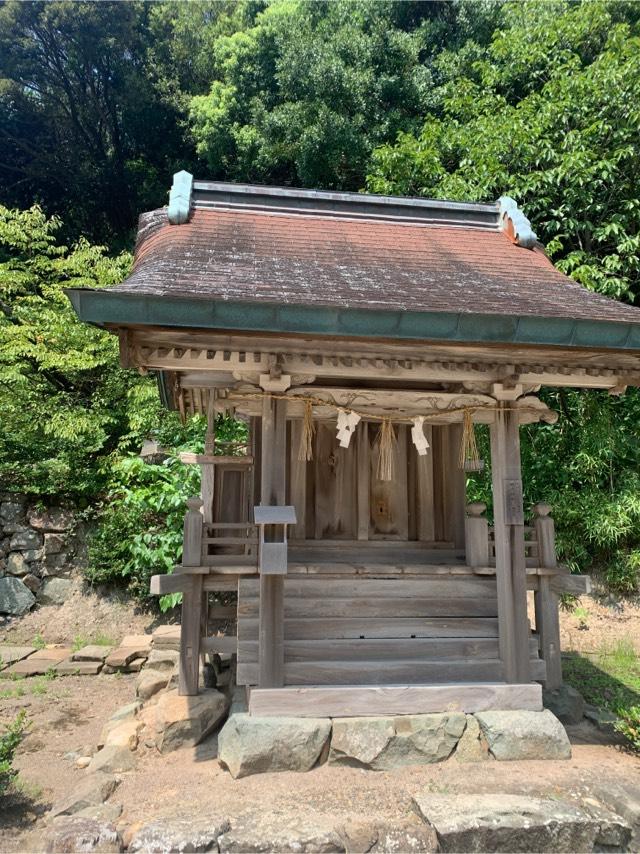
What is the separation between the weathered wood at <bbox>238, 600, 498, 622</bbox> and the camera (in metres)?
5.98

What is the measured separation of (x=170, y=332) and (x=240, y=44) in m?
17.9

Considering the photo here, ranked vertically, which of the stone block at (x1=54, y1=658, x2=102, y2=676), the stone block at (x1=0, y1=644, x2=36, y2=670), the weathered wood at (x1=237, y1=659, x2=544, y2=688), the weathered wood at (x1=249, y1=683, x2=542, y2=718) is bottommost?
the stone block at (x1=54, y1=658, x2=102, y2=676)

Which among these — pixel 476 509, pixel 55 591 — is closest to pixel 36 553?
pixel 55 591

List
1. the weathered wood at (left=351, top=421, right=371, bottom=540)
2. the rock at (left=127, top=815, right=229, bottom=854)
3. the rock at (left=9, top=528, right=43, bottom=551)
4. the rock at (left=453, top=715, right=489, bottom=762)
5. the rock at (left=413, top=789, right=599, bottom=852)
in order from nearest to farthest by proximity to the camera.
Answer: the rock at (left=127, top=815, right=229, bottom=854) → the rock at (left=413, top=789, right=599, bottom=852) → the rock at (left=453, top=715, right=489, bottom=762) → the weathered wood at (left=351, top=421, right=371, bottom=540) → the rock at (left=9, top=528, right=43, bottom=551)

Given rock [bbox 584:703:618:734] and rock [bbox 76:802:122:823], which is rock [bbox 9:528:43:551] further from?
rock [bbox 584:703:618:734]

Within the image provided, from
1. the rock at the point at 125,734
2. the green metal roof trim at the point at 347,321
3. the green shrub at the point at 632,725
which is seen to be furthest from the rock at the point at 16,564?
the green shrub at the point at 632,725

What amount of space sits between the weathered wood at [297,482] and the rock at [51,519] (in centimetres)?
729

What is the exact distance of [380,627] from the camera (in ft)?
19.9

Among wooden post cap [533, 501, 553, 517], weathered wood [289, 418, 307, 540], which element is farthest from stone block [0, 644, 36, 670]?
wooden post cap [533, 501, 553, 517]

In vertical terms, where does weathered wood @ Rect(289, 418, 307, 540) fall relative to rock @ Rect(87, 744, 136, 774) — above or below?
above

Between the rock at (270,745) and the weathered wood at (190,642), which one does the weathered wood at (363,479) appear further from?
the rock at (270,745)

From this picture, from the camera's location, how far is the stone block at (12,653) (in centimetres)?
983

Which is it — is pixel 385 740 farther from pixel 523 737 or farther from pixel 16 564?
pixel 16 564

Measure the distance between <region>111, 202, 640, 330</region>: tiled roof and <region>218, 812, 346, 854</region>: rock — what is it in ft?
12.7
